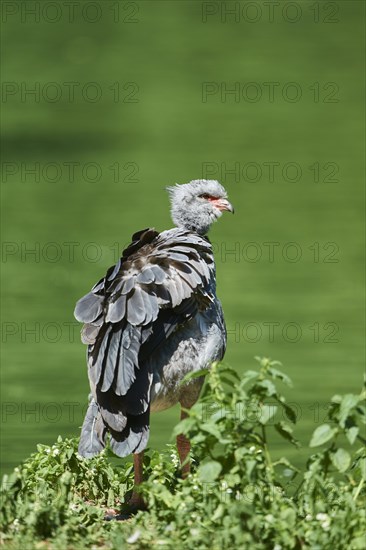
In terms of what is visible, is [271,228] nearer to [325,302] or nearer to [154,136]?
[325,302]

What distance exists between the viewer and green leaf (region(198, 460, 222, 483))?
16.7 feet

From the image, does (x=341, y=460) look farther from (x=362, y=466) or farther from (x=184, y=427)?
(x=184, y=427)

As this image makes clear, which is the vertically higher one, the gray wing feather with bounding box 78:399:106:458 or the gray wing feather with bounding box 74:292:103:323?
the gray wing feather with bounding box 74:292:103:323

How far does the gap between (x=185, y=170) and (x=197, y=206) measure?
7.88 metres

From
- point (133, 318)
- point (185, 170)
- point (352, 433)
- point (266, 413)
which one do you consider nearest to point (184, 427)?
point (266, 413)

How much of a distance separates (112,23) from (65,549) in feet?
52.9

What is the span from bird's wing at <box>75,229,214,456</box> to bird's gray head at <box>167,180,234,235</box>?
23.1 inches

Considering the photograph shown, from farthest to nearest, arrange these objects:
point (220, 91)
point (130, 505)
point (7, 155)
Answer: point (220, 91) → point (7, 155) → point (130, 505)

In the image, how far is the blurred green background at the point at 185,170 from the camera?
10172 mm

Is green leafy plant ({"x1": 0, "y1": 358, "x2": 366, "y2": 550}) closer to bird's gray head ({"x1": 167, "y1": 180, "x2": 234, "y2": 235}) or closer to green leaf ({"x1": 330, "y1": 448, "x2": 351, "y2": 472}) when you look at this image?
green leaf ({"x1": 330, "y1": 448, "x2": 351, "y2": 472})

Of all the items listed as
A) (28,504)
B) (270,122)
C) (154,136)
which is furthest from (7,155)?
(28,504)

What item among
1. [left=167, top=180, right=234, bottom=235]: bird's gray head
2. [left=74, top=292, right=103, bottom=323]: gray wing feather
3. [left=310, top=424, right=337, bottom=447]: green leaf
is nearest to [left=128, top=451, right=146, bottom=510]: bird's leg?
[left=74, top=292, right=103, bottom=323]: gray wing feather

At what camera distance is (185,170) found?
1497 cm

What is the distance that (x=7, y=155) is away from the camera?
15.7 metres
